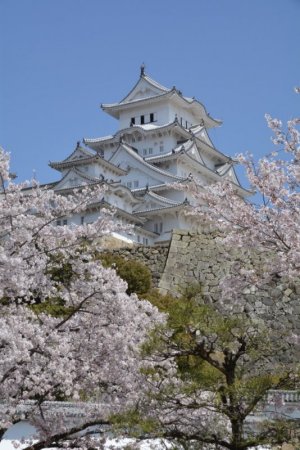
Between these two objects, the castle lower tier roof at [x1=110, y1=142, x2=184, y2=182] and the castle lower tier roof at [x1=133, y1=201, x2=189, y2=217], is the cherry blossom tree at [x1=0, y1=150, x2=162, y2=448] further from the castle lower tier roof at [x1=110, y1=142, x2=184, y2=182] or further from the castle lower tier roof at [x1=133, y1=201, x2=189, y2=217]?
the castle lower tier roof at [x1=110, y1=142, x2=184, y2=182]

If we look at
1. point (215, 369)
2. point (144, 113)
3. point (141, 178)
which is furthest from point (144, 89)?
point (215, 369)

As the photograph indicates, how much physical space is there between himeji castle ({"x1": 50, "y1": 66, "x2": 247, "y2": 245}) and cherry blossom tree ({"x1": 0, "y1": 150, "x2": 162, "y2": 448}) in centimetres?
1893

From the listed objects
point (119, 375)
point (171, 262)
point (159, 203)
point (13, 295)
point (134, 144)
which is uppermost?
point (134, 144)

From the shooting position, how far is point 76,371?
5.72m

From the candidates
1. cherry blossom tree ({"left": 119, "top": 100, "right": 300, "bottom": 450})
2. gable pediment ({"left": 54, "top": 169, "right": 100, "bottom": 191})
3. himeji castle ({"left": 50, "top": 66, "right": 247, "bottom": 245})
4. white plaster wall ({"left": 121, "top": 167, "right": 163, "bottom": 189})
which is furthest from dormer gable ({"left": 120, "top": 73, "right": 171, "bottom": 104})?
cherry blossom tree ({"left": 119, "top": 100, "right": 300, "bottom": 450})

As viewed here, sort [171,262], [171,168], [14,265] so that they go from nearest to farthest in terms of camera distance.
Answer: [14,265] → [171,262] → [171,168]

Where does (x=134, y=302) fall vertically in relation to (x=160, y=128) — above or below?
below

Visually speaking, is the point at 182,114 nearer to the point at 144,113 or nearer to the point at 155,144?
the point at 144,113

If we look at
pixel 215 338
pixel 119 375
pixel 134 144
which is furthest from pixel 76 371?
pixel 134 144

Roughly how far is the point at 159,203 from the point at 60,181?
4.43m

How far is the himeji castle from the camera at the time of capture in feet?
90.7

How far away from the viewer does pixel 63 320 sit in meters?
5.66

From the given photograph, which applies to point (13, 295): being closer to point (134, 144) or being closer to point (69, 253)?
point (69, 253)

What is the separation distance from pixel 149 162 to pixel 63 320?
25606 mm
